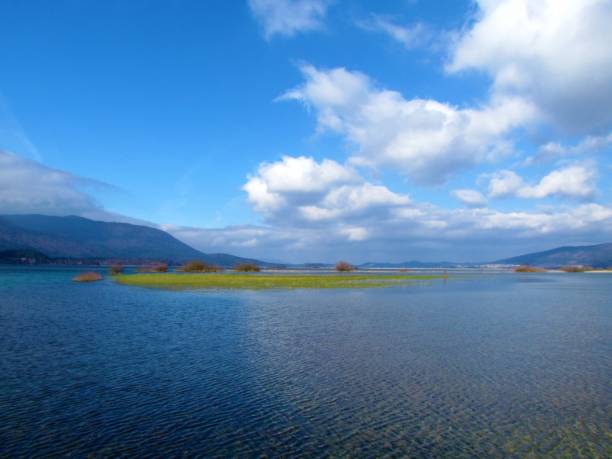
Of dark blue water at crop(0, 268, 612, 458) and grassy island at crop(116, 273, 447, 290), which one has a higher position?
grassy island at crop(116, 273, 447, 290)

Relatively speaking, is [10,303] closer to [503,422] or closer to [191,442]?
[191,442]

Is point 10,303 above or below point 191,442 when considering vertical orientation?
above

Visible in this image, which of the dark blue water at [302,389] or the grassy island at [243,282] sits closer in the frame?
the dark blue water at [302,389]

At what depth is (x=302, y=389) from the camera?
19594 millimetres

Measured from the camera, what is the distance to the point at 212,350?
1080 inches

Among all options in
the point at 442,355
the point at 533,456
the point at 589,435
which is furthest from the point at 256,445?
the point at 442,355

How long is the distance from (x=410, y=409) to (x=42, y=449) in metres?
13.4

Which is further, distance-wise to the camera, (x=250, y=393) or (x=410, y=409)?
(x=250, y=393)

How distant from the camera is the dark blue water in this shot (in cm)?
1388

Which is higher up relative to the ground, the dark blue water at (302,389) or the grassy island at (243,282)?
the grassy island at (243,282)

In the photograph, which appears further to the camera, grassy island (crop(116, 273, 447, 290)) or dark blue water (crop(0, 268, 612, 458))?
grassy island (crop(116, 273, 447, 290))

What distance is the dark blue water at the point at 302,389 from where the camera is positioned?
13883mm

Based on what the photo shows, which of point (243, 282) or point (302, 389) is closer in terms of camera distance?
point (302, 389)

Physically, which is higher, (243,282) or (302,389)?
(243,282)
